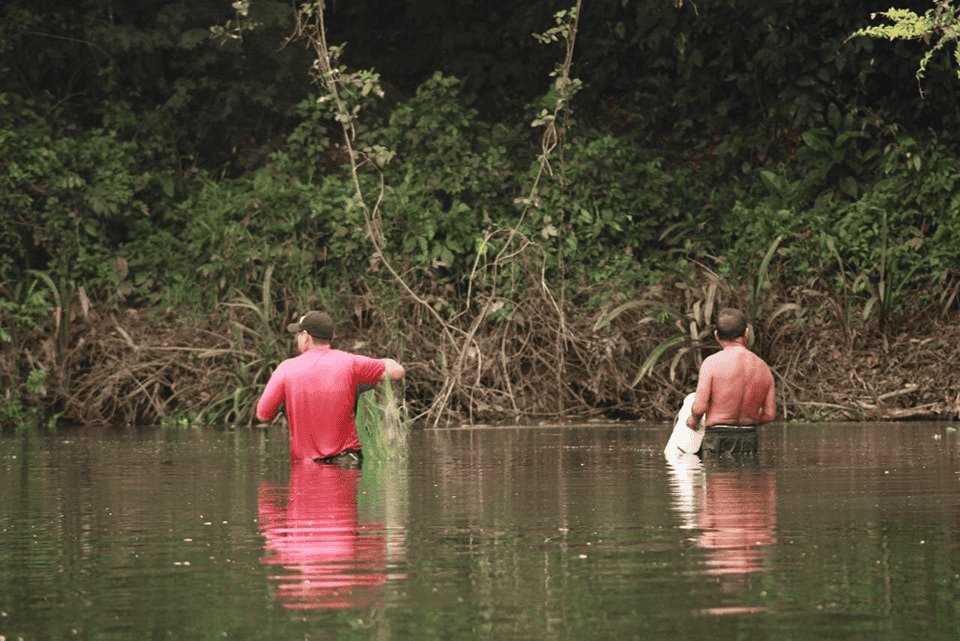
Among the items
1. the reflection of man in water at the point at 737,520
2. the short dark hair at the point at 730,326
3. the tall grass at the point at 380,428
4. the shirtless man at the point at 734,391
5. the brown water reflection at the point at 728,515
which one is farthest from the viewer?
the tall grass at the point at 380,428

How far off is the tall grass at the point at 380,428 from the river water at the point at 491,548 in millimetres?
273

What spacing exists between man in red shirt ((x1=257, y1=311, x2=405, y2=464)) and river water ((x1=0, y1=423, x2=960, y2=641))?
0.29 metres

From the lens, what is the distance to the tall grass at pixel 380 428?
62.8 feet

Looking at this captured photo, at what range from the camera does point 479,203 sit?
2998 cm

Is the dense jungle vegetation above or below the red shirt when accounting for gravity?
above

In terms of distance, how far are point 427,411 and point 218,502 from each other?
38.5 feet

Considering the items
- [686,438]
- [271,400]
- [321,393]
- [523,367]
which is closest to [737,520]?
[321,393]

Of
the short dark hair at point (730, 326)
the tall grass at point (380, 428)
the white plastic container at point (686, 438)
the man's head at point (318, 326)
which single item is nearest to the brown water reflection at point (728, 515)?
the white plastic container at point (686, 438)

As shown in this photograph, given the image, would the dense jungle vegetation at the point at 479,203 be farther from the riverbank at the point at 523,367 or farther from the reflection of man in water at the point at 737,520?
the reflection of man in water at the point at 737,520

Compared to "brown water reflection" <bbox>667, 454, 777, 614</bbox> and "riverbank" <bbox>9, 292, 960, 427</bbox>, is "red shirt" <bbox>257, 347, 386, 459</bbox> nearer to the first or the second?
"brown water reflection" <bbox>667, 454, 777, 614</bbox>

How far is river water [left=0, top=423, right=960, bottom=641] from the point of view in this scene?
27.6 ft

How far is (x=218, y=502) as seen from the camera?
14609 mm

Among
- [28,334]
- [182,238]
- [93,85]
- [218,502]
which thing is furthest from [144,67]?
[218,502]

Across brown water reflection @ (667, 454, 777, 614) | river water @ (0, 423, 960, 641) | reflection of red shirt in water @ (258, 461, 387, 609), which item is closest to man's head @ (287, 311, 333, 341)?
river water @ (0, 423, 960, 641)
